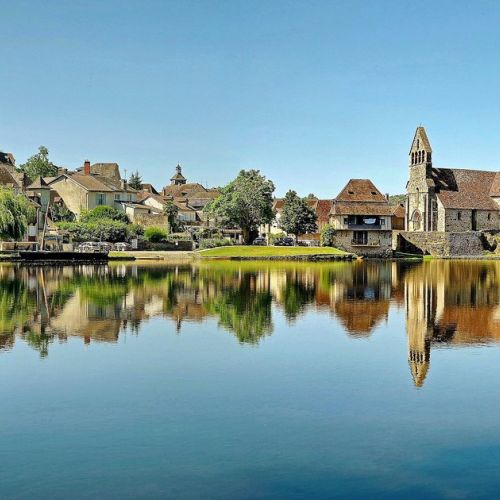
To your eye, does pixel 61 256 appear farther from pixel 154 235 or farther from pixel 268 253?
pixel 268 253

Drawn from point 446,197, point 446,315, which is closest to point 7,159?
point 446,197

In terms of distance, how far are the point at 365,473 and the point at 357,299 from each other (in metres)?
28.1

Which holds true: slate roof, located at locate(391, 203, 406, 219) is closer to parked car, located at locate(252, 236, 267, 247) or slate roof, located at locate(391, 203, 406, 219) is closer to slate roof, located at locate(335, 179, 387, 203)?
slate roof, located at locate(335, 179, 387, 203)

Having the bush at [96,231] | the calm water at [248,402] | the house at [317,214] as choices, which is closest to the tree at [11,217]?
the bush at [96,231]

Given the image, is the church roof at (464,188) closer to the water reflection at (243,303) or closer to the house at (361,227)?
the house at (361,227)

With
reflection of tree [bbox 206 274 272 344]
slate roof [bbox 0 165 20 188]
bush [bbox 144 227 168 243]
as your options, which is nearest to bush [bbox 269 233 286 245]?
bush [bbox 144 227 168 243]

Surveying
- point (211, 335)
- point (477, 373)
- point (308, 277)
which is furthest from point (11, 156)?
point (477, 373)

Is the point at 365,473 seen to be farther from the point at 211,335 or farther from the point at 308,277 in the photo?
the point at 308,277

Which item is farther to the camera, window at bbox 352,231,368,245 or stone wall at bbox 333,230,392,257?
window at bbox 352,231,368,245

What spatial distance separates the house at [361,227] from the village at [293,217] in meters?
0.13

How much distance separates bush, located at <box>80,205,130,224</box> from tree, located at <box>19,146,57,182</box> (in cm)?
4784

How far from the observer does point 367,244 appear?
9600cm

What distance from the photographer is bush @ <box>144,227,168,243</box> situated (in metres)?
94.4

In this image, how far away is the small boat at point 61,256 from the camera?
233 ft
